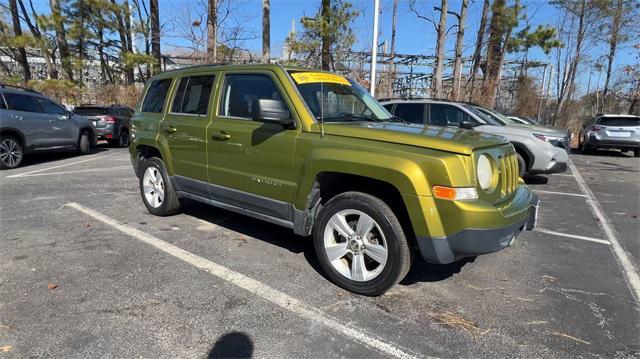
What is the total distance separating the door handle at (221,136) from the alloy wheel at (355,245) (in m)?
1.50

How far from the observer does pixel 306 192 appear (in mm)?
3777

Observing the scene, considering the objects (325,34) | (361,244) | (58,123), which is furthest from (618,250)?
(325,34)

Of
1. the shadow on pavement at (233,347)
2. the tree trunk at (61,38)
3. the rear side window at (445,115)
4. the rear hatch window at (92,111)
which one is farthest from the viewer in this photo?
the tree trunk at (61,38)

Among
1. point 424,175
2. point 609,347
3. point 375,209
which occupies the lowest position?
point 609,347

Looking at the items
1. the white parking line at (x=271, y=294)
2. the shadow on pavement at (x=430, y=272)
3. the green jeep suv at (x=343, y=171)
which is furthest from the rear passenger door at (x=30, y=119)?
the shadow on pavement at (x=430, y=272)

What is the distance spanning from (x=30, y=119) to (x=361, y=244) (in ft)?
32.4

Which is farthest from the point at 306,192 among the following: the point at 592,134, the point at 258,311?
the point at 592,134

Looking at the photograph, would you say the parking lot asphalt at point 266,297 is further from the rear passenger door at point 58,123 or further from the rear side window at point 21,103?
the rear passenger door at point 58,123

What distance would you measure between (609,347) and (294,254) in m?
2.75

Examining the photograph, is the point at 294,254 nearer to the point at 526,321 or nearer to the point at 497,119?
the point at 526,321

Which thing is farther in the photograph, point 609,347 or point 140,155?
point 140,155

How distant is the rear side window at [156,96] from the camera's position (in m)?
5.45

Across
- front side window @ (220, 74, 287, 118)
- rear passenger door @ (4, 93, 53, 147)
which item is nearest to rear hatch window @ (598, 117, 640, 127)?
front side window @ (220, 74, 287, 118)

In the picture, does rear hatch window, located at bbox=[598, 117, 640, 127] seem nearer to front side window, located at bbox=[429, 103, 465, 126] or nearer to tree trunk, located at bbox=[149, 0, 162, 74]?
front side window, located at bbox=[429, 103, 465, 126]
